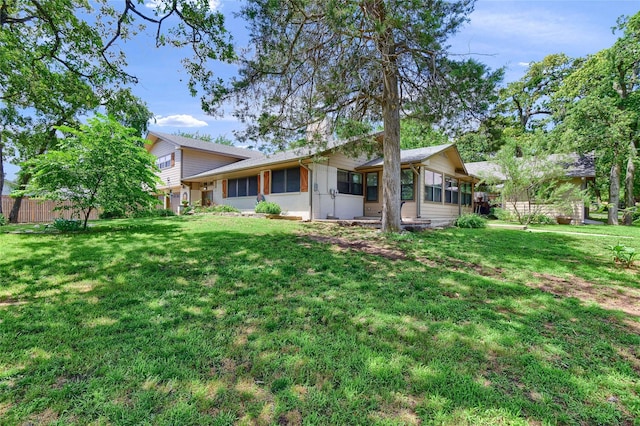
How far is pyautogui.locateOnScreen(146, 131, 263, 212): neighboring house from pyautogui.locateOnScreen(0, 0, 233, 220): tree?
11.0 metres

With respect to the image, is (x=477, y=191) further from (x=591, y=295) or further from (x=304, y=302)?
(x=304, y=302)

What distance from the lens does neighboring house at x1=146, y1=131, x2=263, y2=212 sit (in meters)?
21.0

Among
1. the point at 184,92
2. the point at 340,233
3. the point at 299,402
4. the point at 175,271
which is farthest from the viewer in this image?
the point at 340,233

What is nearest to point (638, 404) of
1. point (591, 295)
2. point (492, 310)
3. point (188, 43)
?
point (492, 310)

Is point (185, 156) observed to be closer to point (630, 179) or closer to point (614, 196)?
point (614, 196)

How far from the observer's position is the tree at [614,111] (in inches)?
690

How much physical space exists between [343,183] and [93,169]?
9.75m

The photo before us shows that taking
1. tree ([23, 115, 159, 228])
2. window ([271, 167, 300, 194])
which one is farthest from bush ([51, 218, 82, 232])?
window ([271, 167, 300, 194])

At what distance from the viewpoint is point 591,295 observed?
4.45 m

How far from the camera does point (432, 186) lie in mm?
15234

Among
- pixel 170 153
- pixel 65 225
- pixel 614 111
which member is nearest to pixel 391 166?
Answer: pixel 65 225

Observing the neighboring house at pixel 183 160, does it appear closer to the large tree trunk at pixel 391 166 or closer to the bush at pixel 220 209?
the bush at pixel 220 209

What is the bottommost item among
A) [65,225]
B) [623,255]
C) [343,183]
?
A: [623,255]

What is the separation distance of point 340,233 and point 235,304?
19.4 feet
